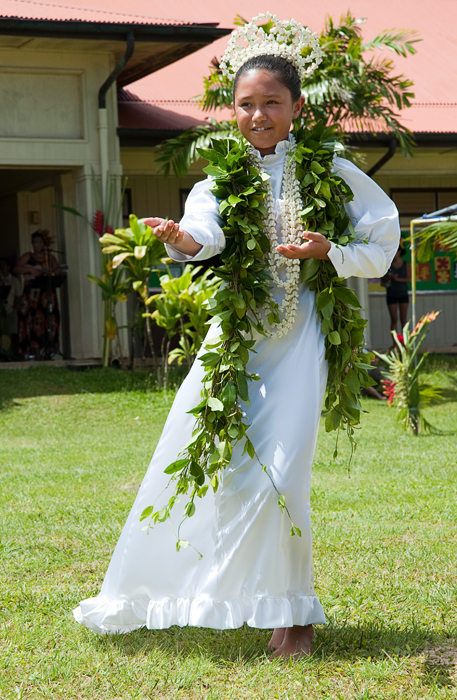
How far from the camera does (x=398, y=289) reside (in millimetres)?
14688

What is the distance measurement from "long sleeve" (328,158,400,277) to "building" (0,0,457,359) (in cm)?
894

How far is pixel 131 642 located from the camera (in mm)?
3445

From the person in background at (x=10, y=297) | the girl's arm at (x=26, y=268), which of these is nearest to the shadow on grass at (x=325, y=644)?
the girl's arm at (x=26, y=268)

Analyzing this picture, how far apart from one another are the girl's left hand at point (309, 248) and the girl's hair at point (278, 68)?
0.63 metres

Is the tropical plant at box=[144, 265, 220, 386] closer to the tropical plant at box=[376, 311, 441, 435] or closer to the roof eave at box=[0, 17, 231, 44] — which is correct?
the tropical plant at box=[376, 311, 441, 435]

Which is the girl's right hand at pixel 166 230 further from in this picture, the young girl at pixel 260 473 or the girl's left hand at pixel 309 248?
the girl's left hand at pixel 309 248

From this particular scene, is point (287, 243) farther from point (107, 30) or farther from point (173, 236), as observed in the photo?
point (107, 30)

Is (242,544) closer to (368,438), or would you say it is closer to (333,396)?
(333,396)

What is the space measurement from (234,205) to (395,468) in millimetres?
4331

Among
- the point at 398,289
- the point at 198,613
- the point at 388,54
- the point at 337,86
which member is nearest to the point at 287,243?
the point at 198,613

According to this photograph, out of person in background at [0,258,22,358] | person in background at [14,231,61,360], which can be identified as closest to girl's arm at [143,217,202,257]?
person in background at [14,231,61,360]

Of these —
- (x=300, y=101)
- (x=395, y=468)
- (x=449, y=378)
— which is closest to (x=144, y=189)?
(x=449, y=378)

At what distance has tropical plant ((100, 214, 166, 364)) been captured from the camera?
1108 cm

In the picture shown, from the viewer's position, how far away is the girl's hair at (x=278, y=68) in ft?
10.8
